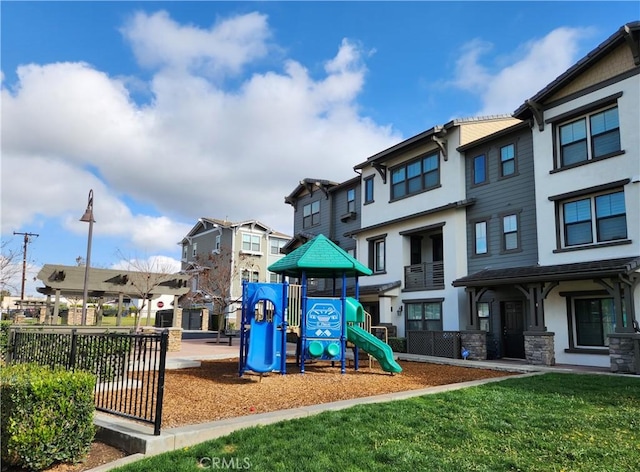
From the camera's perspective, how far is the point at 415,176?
22938mm

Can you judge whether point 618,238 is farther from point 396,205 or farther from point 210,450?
point 210,450

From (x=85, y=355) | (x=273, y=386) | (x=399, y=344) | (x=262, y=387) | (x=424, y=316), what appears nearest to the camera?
(x=85, y=355)

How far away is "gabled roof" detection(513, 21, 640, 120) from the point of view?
48.1ft

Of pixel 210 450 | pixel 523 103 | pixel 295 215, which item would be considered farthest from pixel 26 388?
pixel 295 215

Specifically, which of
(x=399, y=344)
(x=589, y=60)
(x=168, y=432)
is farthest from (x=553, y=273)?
(x=168, y=432)

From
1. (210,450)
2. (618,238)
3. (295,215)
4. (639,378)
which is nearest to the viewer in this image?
(210,450)

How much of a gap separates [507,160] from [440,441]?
50.2 ft

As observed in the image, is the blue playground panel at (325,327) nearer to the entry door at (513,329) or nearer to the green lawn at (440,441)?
the green lawn at (440,441)

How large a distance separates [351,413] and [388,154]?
17859mm

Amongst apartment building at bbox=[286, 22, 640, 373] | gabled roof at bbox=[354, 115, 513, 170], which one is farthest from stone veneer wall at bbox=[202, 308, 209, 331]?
gabled roof at bbox=[354, 115, 513, 170]

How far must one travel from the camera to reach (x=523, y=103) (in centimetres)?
1738

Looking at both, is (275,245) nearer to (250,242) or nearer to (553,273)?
(250,242)

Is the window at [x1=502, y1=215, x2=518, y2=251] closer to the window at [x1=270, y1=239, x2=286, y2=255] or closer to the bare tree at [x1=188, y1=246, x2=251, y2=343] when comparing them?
the bare tree at [x1=188, y1=246, x2=251, y2=343]

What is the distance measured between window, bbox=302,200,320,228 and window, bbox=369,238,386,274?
5.38 meters
